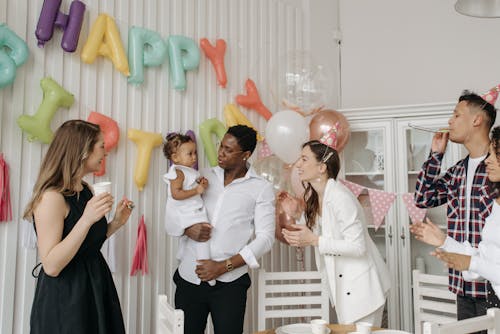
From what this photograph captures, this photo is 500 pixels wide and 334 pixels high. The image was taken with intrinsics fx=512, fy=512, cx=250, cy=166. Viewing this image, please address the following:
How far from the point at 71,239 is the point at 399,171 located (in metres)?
2.82

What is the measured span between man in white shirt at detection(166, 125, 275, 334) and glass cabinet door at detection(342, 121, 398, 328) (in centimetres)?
143

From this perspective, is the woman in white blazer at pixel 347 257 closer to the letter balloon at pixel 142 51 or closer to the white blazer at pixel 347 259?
the white blazer at pixel 347 259

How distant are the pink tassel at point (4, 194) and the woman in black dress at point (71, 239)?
491 mm

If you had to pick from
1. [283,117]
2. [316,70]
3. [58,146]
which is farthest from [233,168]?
[316,70]

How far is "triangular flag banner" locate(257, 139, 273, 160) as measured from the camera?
12.1ft

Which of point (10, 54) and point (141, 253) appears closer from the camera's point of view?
point (10, 54)

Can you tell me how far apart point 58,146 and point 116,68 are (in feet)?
3.43

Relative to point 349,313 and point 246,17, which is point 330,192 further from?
point 246,17

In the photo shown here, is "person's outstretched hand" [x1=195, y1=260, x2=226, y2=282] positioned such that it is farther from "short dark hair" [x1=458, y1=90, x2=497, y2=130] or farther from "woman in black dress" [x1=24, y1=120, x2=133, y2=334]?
"short dark hair" [x1=458, y1=90, x2=497, y2=130]

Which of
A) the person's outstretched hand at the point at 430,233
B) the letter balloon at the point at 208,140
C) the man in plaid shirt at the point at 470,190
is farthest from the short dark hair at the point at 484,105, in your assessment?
the letter balloon at the point at 208,140

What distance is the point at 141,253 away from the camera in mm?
2840

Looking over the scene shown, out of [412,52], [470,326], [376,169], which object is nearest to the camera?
[470,326]

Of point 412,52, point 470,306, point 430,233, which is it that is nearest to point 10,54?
point 430,233

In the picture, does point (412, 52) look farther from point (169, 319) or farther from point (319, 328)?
point (169, 319)
